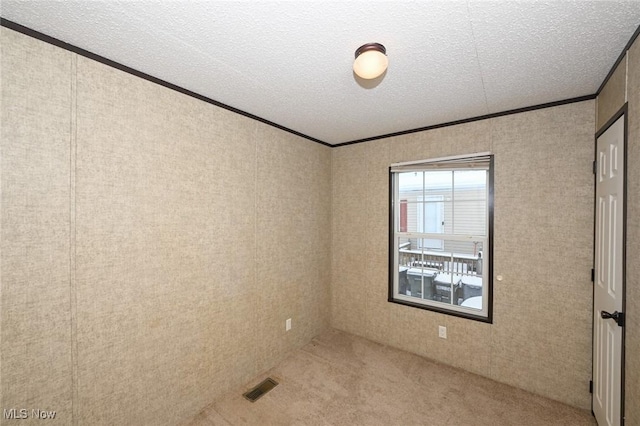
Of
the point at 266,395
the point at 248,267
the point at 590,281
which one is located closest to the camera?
the point at 590,281

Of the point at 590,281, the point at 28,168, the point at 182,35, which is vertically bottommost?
the point at 590,281

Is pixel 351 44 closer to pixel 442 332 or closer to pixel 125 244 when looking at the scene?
pixel 125 244

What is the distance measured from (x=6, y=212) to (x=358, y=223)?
2853mm

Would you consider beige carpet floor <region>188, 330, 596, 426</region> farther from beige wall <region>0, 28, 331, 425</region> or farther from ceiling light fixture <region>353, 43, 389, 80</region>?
ceiling light fixture <region>353, 43, 389, 80</region>

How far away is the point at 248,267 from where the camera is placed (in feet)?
8.04

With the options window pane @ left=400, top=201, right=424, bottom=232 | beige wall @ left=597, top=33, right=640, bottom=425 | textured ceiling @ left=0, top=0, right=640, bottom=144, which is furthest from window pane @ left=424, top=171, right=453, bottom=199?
beige wall @ left=597, top=33, right=640, bottom=425

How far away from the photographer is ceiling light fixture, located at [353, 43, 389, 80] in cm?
141

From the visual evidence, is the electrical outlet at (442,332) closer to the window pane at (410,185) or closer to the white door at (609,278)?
the white door at (609,278)

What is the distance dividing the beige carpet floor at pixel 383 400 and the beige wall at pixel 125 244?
0.31m

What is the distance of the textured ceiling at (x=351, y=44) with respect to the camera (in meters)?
1.21

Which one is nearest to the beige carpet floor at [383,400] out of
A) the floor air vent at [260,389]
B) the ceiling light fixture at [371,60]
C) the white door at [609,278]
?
the floor air vent at [260,389]

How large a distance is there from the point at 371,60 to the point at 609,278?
2.09 m

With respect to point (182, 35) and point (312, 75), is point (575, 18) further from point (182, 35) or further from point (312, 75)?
point (182, 35)

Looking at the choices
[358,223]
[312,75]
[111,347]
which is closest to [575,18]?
[312,75]
